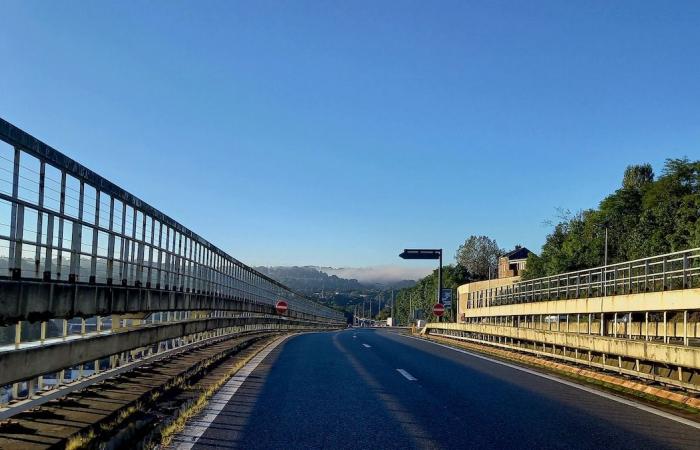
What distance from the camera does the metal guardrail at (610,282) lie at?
62.2ft

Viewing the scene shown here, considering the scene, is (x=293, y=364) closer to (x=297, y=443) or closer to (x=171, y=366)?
(x=171, y=366)

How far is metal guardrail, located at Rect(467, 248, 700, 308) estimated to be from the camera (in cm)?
1897

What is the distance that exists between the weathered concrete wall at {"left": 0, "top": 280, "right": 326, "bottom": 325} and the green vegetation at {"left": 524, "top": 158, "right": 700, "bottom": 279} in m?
42.7

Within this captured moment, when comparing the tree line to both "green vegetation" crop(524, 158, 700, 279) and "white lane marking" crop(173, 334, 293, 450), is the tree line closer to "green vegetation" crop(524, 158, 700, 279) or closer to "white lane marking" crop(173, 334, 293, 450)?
"green vegetation" crop(524, 158, 700, 279)

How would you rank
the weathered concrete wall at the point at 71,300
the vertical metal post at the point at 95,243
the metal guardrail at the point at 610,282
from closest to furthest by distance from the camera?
1. the weathered concrete wall at the point at 71,300
2. the vertical metal post at the point at 95,243
3. the metal guardrail at the point at 610,282

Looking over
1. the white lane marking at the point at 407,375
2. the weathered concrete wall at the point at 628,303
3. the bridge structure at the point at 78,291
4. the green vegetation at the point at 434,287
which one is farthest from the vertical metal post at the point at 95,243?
the green vegetation at the point at 434,287

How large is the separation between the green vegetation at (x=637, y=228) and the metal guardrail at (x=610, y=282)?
1476 centimetres

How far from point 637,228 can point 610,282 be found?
1652 inches

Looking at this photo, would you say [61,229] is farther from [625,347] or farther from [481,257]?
[481,257]

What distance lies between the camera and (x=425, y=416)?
28.5ft

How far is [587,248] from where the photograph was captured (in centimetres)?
6925

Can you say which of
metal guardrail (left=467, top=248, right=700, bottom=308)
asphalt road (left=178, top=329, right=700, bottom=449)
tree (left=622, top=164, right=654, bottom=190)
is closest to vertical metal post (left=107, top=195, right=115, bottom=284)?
asphalt road (left=178, top=329, right=700, bottom=449)

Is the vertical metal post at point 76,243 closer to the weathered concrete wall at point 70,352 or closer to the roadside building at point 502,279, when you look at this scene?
the weathered concrete wall at point 70,352

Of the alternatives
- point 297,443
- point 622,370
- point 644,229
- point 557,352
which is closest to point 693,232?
point 644,229
